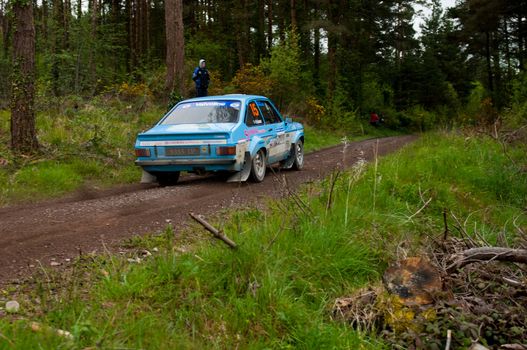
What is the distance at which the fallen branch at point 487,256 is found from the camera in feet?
13.7

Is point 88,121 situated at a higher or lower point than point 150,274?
higher

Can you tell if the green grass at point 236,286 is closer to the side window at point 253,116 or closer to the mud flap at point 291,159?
the side window at point 253,116

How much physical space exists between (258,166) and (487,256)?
5.46 m

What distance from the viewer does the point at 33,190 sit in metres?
8.32

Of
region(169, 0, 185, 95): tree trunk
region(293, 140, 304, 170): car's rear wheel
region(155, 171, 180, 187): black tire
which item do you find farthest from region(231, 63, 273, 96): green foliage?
region(155, 171, 180, 187): black tire

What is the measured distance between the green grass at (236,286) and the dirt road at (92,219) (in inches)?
18.4

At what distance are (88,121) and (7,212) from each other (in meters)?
5.65

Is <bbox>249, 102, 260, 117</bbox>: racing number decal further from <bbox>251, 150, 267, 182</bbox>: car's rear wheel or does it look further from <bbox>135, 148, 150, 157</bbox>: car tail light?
<bbox>135, 148, 150, 157</bbox>: car tail light

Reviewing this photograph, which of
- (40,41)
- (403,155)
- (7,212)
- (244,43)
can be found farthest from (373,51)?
(7,212)

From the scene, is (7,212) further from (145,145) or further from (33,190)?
(145,145)

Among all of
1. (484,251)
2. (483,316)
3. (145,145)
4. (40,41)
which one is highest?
(40,41)

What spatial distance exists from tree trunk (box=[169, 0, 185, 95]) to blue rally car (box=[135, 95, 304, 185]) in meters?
6.45

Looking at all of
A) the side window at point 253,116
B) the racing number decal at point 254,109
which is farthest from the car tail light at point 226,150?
the racing number decal at point 254,109

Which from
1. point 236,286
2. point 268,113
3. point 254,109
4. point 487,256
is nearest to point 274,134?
point 268,113
